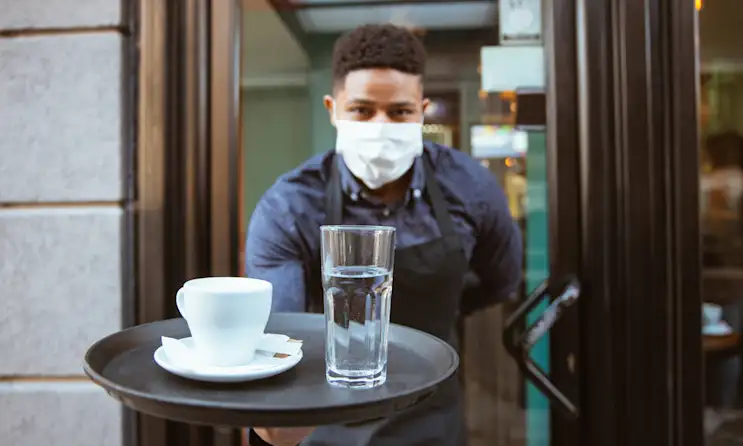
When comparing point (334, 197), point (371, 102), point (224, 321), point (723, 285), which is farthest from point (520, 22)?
point (224, 321)

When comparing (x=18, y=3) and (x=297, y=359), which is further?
(x=18, y=3)

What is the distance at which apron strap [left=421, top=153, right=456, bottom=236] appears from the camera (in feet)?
3.06

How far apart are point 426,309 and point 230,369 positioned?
415 millimetres

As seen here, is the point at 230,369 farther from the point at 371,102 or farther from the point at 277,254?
the point at 371,102

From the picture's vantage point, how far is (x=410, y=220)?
93 cm

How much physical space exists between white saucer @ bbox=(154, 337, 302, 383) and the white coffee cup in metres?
0.01

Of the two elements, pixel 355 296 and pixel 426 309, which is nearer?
pixel 355 296

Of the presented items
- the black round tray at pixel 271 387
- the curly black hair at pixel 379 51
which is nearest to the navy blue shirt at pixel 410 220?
the curly black hair at pixel 379 51

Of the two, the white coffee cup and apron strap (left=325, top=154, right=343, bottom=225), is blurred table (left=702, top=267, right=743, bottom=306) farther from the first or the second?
the white coffee cup

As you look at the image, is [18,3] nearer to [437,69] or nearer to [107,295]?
[107,295]

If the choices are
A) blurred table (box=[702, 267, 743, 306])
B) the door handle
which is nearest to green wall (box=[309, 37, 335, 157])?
the door handle

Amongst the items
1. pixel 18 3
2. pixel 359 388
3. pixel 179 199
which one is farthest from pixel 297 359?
pixel 18 3

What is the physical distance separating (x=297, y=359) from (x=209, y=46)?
0.60m

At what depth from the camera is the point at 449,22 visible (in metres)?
0.96
